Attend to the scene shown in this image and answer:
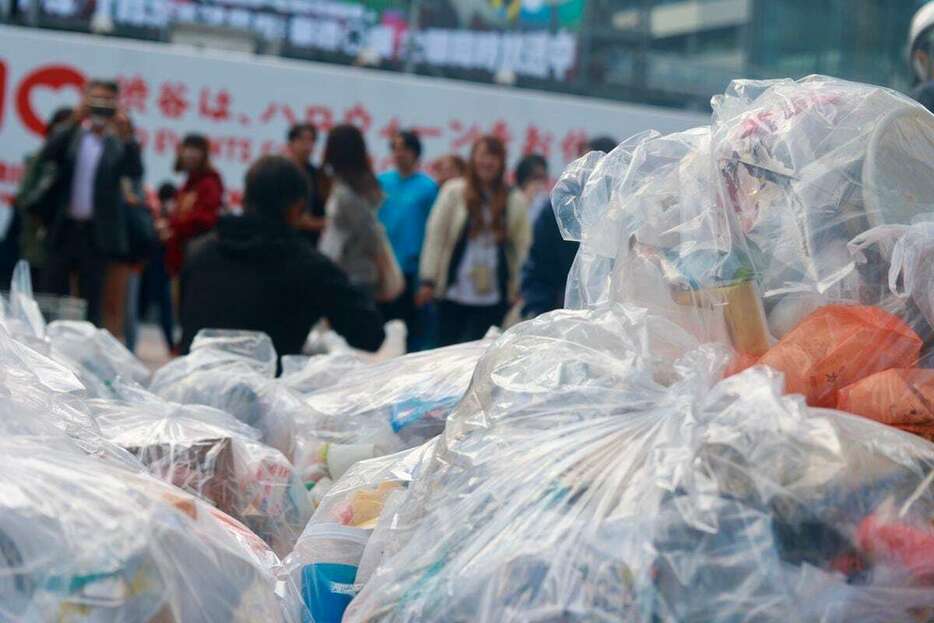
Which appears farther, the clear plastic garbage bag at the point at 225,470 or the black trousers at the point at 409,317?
the black trousers at the point at 409,317

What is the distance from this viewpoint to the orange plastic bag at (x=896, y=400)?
67.1 inches

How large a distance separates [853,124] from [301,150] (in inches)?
238

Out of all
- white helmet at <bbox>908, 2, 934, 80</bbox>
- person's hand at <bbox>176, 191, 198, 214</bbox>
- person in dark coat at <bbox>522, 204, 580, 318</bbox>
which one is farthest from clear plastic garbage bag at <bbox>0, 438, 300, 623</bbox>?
person's hand at <bbox>176, 191, 198, 214</bbox>

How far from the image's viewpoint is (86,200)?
712cm

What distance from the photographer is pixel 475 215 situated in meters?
6.89

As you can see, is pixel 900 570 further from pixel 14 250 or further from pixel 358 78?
pixel 358 78

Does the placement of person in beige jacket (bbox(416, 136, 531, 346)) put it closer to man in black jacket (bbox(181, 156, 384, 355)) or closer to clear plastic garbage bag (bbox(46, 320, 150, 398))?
man in black jacket (bbox(181, 156, 384, 355))

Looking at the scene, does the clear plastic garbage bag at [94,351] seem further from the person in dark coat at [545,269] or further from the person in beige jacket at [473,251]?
the person in beige jacket at [473,251]

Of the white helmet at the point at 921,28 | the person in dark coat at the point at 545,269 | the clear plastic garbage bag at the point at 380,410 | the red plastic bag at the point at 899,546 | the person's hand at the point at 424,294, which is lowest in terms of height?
the person's hand at the point at 424,294

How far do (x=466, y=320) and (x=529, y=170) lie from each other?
257 centimetres

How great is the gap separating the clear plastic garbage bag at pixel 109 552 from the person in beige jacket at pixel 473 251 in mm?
5088

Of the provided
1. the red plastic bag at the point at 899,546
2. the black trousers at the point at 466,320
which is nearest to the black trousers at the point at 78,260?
the black trousers at the point at 466,320

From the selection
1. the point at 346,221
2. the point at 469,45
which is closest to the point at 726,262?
the point at 346,221

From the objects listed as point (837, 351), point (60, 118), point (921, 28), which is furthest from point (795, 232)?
point (60, 118)
